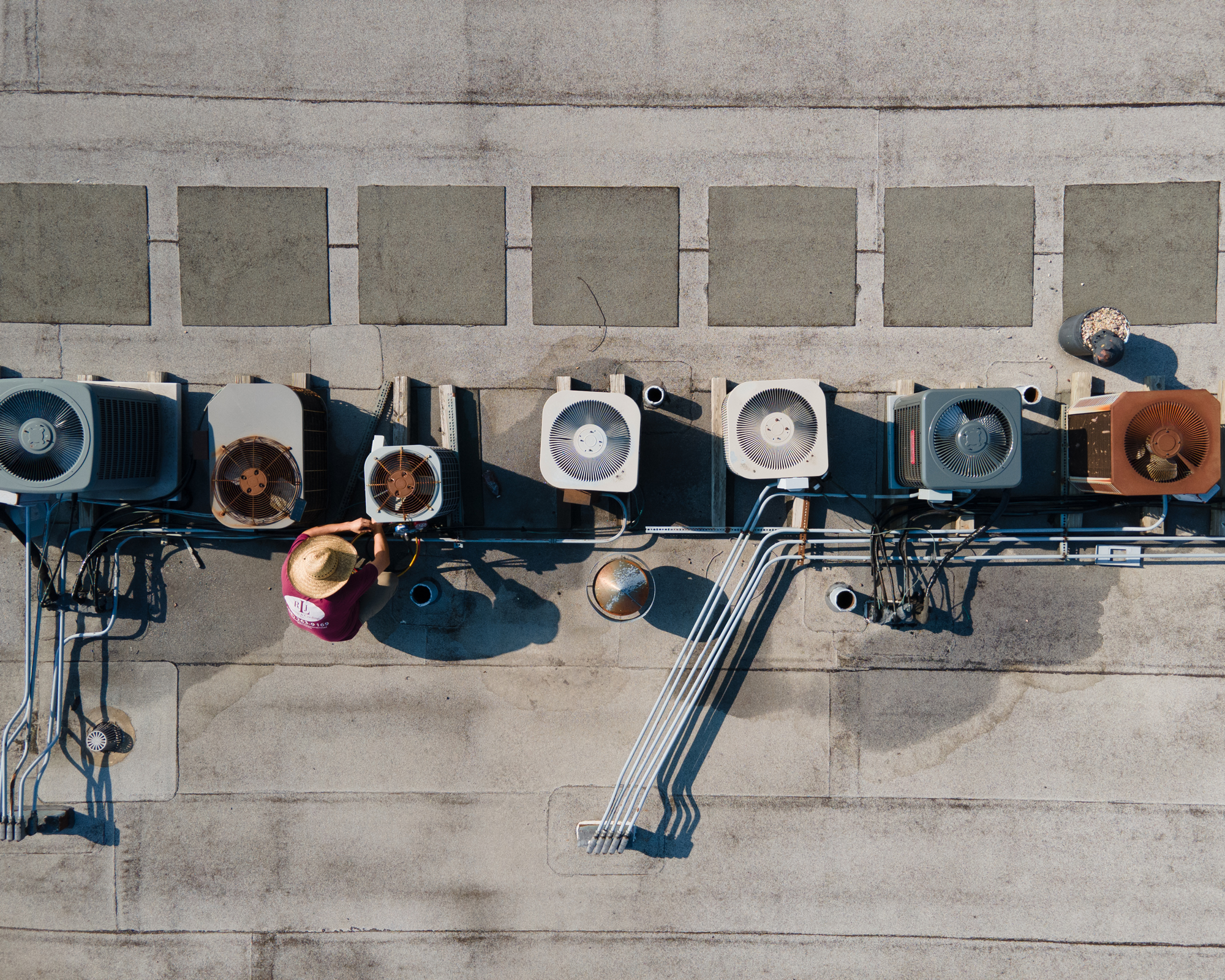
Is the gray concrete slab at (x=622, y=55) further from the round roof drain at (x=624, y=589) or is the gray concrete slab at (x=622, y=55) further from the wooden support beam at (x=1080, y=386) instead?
the round roof drain at (x=624, y=589)

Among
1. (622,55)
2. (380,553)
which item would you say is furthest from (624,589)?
(622,55)

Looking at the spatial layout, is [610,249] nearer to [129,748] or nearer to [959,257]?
[959,257]

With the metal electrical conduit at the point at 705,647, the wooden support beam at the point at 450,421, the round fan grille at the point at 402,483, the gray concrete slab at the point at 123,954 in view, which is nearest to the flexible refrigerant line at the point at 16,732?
the gray concrete slab at the point at 123,954

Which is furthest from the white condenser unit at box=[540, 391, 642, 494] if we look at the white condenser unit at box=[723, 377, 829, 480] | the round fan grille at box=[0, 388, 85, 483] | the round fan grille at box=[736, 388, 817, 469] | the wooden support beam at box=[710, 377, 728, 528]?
the round fan grille at box=[0, 388, 85, 483]

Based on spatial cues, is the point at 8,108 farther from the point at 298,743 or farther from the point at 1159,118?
the point at 1159,118

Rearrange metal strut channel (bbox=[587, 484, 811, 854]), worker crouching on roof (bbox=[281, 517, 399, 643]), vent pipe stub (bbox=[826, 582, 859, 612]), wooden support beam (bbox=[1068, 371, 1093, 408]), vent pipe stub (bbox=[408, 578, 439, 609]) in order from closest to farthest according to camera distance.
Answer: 1. worker crouching on roof (bbox=[281, 517, 399, 643])
2. vent pipe stub (bbox=[826, 582, 859, 612])
3. vent pipe stub (bbox=[408, 578, 439, 609])
4. wooden support beam (bbox=[1068, 371, 1093, 408])
5. metal strut channel (bbox=[587, 484, 811, 854])

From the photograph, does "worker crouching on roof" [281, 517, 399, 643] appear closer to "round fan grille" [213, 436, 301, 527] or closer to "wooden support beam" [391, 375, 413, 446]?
"round fan grille" [213, 436, 301, 527]

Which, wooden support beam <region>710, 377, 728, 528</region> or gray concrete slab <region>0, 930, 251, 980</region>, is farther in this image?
gray concrete slab <region>0, 930, 251, 980</region>
